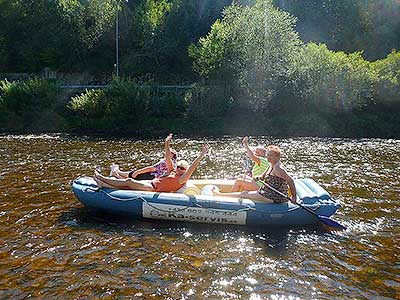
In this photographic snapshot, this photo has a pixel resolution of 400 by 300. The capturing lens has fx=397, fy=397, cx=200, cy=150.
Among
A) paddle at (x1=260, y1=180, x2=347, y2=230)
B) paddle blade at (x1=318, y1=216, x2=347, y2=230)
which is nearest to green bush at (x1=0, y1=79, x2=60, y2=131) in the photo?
paddle at (x1=260, y1=180, x2=347, y2=230)

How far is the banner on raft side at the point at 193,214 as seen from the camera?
793 centimetres

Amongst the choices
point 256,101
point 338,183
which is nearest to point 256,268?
point 338,183

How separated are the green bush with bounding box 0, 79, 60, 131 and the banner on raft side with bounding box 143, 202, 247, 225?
21.5 metres

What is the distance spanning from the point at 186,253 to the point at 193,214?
48.9 inches

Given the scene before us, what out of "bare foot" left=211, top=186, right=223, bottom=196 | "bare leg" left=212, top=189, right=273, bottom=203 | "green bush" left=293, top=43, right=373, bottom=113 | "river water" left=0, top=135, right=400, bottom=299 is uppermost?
"green bush" left=293, top=43, right=373, bottom=113

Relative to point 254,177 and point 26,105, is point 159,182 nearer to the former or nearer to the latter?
point 254,177

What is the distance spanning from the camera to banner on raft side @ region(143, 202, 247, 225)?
793cm

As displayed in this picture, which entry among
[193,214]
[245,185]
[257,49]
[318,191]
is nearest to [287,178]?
[318,191]

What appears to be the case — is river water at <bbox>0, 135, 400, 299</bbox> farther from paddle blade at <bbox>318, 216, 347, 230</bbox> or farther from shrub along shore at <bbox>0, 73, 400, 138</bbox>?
shrub along shore at <bbox>0, 73, 400, 138</bbox>

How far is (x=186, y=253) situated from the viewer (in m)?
6.86

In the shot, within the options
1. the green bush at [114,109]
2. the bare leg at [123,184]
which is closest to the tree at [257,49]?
the green bush at [114,109]

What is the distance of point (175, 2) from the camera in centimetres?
3906

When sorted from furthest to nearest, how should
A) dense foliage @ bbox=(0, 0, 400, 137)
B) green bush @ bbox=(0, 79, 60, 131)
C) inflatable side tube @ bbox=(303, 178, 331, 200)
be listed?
green bush @ bbox=(0, 79, 60, 131) < dense foliage @ bbox=(0, 0, 400, 137) < inflatable side tube @ bbox=(303, 178, 331, 200)

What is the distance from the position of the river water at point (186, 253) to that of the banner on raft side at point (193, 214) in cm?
17
